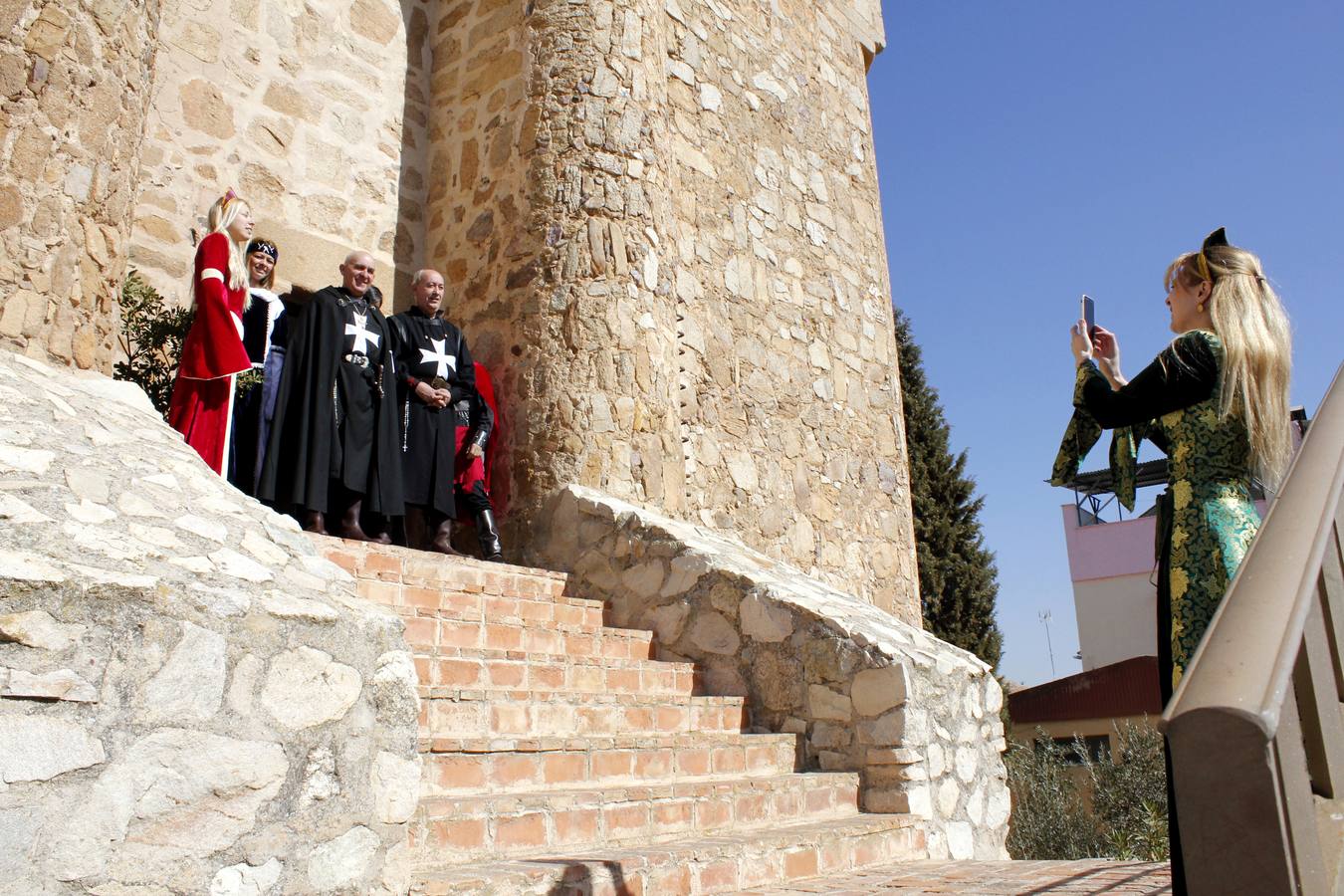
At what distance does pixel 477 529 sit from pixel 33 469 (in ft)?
10.7

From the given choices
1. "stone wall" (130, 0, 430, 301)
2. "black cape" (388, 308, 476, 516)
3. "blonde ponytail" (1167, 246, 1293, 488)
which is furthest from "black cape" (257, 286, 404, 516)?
"blonde ponytail" (1167, 246, 1293, 488)

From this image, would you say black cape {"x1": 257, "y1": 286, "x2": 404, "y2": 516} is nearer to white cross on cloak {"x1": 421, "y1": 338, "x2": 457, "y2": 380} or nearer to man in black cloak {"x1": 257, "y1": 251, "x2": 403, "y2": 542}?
man in black cloak {"x1": 257, "y1": 251, "x2": 403, "y2": 542}

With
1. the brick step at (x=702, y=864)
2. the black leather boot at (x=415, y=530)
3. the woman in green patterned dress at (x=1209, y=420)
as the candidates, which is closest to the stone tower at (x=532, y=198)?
the black leather boot at (x=415, y=530)

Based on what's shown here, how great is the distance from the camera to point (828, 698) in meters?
4.52

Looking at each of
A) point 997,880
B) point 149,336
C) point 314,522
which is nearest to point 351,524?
point 314,522

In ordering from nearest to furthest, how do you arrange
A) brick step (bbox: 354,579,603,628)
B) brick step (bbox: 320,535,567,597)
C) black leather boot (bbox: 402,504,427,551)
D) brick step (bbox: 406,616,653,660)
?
1. brick step (bbox: 406,616,653,660)
2. brick step (bbox: 354,579,603,628)
3. brick step (bbox: 320,535,567,597)
4. black leather boot (bbox: 402,504,427,551)

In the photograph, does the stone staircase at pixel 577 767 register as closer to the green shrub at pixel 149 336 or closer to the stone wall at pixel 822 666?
the stone wall at pixel 822 666

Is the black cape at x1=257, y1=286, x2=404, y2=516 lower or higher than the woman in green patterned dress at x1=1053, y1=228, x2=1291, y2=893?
higher

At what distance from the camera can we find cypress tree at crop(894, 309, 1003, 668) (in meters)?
16.2

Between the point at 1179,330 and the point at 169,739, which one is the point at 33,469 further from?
the point at 1179,330

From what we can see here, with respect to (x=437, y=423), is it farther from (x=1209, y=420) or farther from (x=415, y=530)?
(x=1209, y=420)

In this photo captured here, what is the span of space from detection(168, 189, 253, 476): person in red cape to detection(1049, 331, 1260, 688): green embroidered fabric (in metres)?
3.81

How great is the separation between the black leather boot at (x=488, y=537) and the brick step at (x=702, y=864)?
2.33 meters

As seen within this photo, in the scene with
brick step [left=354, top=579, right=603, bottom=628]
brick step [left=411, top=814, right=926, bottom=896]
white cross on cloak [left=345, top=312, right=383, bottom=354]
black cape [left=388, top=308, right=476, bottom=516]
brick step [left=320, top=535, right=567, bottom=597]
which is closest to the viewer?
brick step [left=411, top=814, right=926, bottom=896]
